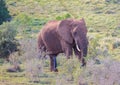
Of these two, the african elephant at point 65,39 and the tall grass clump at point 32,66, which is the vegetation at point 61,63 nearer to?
the tall grass clump at point 32,66

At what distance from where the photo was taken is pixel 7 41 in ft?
74.4

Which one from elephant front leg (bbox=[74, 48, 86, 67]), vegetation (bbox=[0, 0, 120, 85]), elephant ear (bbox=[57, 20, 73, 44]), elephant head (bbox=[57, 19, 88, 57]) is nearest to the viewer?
vegetation (bbox=[0, 0, 120, 85])

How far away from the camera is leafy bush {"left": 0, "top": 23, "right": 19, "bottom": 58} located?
886 inches

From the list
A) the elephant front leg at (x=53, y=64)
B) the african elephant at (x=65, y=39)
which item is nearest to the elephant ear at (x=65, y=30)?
the african elephant at (x=65, y=39)

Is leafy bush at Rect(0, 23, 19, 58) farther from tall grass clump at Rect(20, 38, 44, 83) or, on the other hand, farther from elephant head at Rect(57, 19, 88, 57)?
elephant head at Rect(57, 19, 88, 57)

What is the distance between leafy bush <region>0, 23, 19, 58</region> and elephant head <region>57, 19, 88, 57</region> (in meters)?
2.00

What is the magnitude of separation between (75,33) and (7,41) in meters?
3.10

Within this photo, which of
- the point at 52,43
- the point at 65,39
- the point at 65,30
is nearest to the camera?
the point at 65,39

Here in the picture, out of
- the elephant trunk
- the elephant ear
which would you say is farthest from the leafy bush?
the elephant trunk

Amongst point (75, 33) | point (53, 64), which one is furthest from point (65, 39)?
point (53, 64)

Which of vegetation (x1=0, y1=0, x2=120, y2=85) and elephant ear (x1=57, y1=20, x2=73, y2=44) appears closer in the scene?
vegetation (x1=0, y1=0, x2=120, y2=85)

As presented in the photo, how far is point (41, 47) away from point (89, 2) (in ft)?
98.3

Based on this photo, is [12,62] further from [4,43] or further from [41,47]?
[41,47]

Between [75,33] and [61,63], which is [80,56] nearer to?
[61,63]
